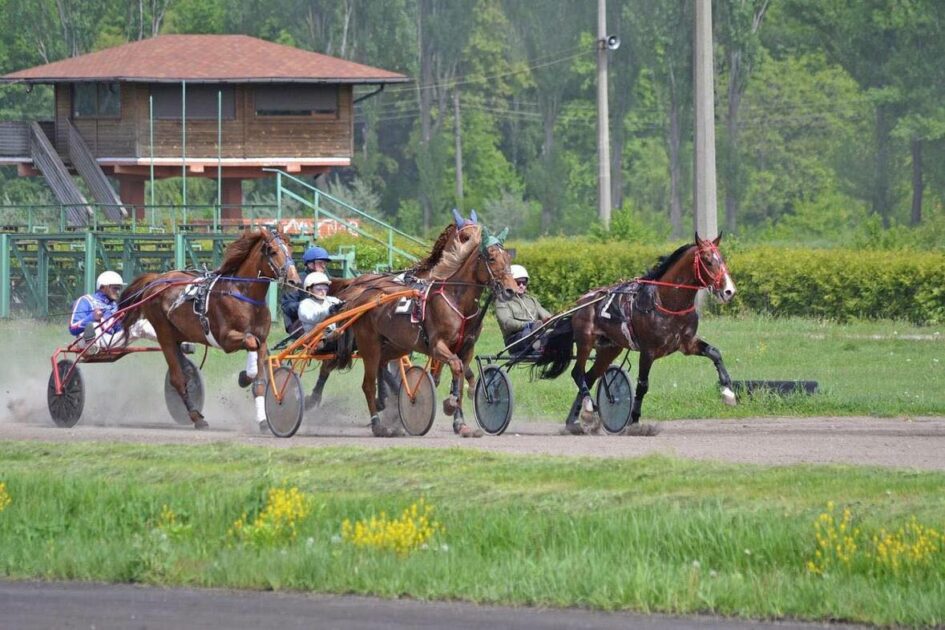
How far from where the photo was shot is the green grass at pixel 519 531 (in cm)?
928

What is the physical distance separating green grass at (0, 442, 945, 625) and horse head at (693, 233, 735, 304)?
3.19 m

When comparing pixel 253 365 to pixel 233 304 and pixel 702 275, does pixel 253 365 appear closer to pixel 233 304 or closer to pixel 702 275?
pixel 233 304

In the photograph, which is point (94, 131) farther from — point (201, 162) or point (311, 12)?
point (311, 12)

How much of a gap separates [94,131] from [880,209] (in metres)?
39.5

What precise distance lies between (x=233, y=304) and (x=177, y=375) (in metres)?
1.36

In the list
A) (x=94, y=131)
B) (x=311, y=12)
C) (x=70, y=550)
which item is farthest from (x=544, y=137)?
(x=70, y=550)

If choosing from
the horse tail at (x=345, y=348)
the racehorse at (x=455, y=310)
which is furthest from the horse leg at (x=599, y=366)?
the horse tail at (x=345, y=348)

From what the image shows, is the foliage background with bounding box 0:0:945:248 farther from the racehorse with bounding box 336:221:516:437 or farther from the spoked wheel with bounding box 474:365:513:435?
the spoked wheel with bounding box 474:365:513:435

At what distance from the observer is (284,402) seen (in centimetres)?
1661

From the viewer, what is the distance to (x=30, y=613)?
30.7ft

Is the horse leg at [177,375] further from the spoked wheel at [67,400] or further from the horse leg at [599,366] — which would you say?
the horse leg at [599,366]

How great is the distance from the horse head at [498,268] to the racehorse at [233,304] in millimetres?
2238

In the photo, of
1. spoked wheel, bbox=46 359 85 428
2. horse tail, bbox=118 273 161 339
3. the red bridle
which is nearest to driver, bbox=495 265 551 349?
the red bridle

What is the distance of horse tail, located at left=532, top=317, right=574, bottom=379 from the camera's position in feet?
55.6
